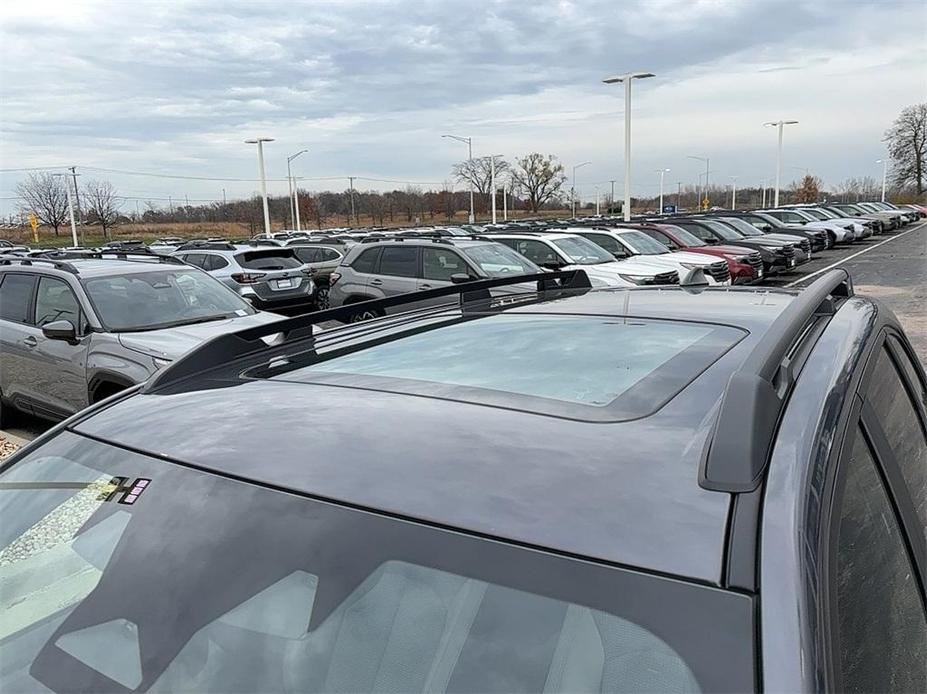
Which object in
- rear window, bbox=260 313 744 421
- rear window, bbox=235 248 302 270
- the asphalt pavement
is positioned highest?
rear window, bbox=260 313 744 421

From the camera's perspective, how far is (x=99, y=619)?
4.58 ft

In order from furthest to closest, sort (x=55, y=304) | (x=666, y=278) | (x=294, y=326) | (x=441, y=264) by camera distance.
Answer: (x=666, y=278), (x=441, y=264), (x=55, y=304), (x=294, y=326)

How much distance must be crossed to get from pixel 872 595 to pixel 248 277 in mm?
13886

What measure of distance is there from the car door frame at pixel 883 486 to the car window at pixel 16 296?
25.8ft

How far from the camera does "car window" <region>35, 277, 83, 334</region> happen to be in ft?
22.2

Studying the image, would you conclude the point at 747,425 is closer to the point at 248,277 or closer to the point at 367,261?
the point at 367,261

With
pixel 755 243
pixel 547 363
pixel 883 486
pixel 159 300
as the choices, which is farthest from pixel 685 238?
pixel 883 486

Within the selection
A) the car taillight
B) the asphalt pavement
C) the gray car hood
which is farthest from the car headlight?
the gray car hood

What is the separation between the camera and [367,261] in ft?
41.3

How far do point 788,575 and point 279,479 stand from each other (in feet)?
2.74

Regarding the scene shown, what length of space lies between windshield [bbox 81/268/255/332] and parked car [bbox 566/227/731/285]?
350 inches

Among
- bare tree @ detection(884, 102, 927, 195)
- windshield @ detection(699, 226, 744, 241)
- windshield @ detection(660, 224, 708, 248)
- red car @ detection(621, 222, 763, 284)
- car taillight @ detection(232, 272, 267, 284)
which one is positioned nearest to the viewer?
car taillight @ detection(232, 272, 267, 284)

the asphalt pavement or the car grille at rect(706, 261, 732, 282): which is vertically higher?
the car grille at rect(706, 261, 732, 282)

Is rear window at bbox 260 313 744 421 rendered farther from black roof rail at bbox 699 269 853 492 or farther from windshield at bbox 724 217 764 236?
windshield at bbox 724 217 764 236
